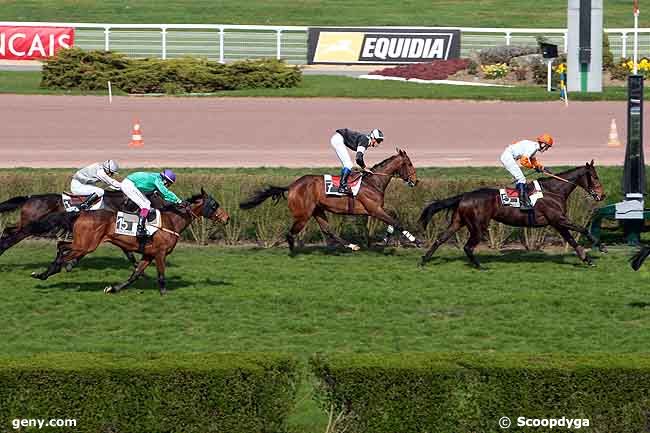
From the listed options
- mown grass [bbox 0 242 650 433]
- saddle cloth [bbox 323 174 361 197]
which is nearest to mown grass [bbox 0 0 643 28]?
saddle cloth [bbox 323 174 361 197]

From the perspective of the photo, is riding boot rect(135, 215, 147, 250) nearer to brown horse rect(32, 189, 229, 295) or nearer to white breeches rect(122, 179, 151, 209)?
brown horse rect(32, 189, 229, 295)

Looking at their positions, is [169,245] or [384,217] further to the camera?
[384,217]

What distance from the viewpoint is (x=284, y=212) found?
22328 millimetres

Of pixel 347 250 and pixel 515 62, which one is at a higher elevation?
pixel 515 62

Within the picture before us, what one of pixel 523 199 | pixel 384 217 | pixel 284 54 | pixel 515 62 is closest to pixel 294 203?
pixel 384 217

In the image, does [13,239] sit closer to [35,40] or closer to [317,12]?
[35,40]

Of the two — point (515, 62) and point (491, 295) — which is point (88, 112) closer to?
point (515, 62)

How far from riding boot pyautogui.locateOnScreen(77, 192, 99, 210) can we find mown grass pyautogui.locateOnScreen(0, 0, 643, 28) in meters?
37.6

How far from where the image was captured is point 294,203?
826 inches

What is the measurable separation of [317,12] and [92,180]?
40.5 metres

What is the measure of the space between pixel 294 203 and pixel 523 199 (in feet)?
10.7

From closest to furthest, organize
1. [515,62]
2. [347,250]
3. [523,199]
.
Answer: [523,199]
[347,250]
[515,62]

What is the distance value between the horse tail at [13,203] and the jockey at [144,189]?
1.62 metres

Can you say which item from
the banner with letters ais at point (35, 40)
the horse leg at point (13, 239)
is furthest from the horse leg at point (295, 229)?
the banner with letters ais at point (35, 40)
